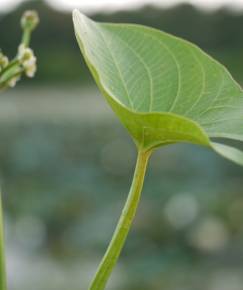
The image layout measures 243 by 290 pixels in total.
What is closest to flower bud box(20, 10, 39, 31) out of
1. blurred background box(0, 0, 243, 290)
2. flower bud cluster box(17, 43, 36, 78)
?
flower bud cluster box(17, 43, 36, 78)

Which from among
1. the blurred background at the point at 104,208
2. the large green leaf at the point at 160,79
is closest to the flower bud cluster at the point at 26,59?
the large green leaf at the point at 160,79

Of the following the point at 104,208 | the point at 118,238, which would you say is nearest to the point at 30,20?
the point at 118,238

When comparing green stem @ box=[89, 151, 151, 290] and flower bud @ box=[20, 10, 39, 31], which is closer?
green stem @ box=[89, 151, 151, 290]

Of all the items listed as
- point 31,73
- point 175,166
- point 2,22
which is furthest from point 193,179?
point 2,22

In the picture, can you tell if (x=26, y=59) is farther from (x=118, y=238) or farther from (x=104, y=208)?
(x=104, y=208)

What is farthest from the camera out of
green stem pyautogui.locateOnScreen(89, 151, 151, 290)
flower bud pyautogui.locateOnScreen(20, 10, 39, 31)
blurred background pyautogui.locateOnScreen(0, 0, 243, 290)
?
blurred background pyautogui.locateOnScreen(0, 0, 243, 290)

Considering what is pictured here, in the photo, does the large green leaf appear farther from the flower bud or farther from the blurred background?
the blurred background

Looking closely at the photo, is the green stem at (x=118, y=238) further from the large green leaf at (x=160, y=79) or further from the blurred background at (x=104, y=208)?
the blurred background at (x=104, y=208)
